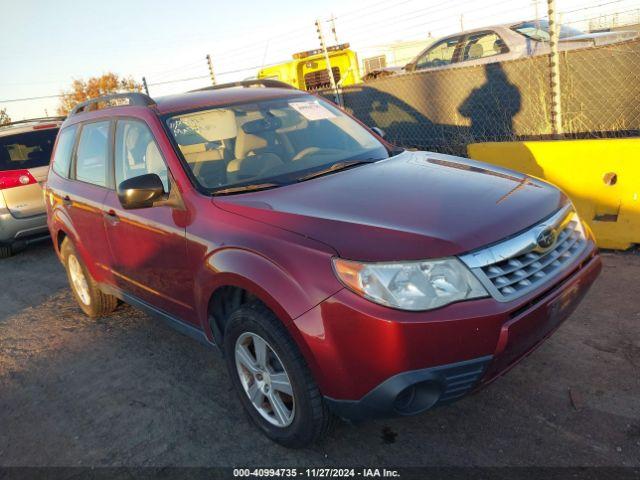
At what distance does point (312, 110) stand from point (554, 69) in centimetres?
333

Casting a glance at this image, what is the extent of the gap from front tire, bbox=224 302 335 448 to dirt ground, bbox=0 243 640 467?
15 cm

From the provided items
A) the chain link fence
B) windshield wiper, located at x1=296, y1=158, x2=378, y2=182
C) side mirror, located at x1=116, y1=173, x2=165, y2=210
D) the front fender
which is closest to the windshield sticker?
windshield wiper, located at x1=296, y1=158, x2=378, y2=182

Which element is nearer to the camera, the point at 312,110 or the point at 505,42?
the point at 312,110

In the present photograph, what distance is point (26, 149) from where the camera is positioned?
7.45 m

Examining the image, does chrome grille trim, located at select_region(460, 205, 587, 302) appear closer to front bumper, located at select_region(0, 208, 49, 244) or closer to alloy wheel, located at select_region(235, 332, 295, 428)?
alloy wheel, located at select_region(235, 332, 295, 428)

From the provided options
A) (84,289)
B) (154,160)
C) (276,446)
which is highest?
(154,160)

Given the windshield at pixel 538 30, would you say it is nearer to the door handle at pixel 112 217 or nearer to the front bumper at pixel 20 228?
the door handle at pixel 112 217

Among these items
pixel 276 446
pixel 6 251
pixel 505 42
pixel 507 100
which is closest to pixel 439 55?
pixel 505 42

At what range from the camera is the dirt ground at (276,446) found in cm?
260

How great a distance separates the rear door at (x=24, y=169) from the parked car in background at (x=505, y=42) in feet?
20.9

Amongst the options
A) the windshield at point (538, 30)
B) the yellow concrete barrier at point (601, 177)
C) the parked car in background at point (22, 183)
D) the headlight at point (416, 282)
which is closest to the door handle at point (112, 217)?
the headlight at point (416, 282)

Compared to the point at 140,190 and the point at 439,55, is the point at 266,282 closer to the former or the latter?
the point at 140,190

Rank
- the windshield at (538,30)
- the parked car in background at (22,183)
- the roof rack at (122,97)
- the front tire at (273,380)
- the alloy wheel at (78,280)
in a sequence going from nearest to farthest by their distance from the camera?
the front tire at (273,380) < the roof rack at (122,97) < the alloy wheel at (78,280) < the parked car in background at (22,183) < the windshield at (538,30)

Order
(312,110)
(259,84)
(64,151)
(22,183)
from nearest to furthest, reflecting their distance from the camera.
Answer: (312,110) < (259,84) < (64,151) < (22,183)
